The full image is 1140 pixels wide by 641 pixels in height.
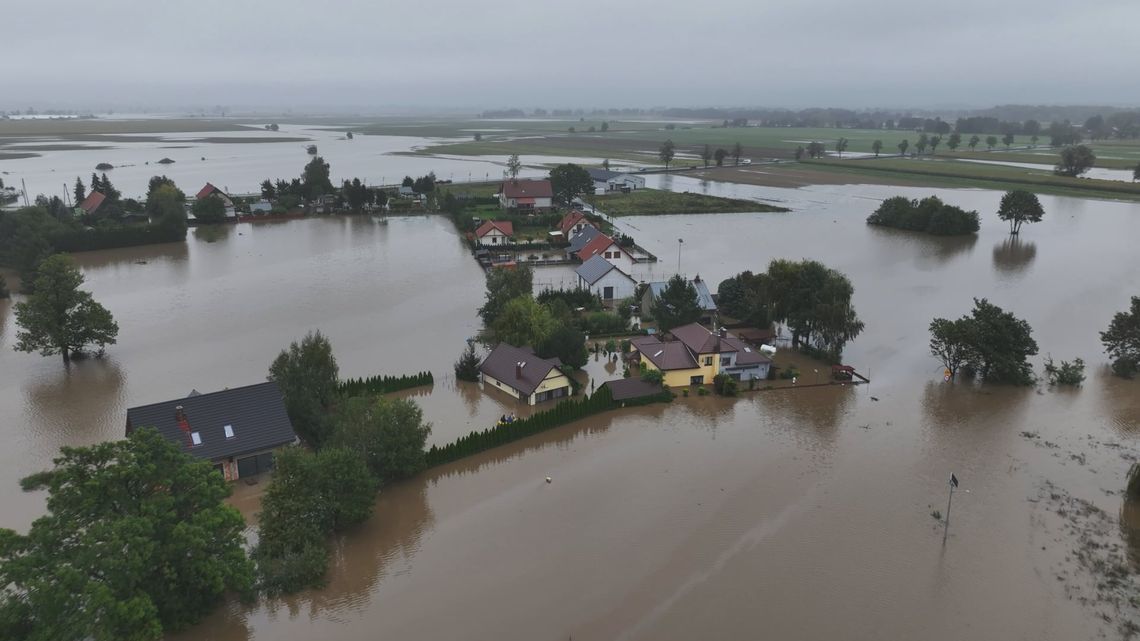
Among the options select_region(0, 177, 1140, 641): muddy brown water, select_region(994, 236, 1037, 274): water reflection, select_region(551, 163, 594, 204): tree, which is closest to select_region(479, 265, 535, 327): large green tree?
select_region(0, 177, 1140, 641): muddy brown water

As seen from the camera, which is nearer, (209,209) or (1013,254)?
(1013,254)

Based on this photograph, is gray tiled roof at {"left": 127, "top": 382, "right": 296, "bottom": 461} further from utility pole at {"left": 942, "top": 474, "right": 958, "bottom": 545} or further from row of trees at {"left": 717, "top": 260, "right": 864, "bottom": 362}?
row of trees at {"left": 717, "top": 260, "right": 864, "bottom": 362}

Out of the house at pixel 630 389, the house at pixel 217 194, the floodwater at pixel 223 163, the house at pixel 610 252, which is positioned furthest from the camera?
the floodwater at pixel 223 163

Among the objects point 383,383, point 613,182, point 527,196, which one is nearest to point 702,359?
point 383,383

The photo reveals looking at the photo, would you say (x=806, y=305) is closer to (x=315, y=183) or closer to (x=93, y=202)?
(x=315, y=183)

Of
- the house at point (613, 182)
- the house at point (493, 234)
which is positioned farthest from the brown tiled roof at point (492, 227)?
the house at point (613, 182)

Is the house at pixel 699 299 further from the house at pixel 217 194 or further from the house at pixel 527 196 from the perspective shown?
the house at pixel 217 194
